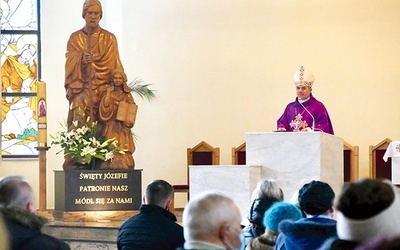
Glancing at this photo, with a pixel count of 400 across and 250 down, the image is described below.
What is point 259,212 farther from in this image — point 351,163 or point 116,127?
point 351,163

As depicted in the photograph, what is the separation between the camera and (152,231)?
14.7 feet

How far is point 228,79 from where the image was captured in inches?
538

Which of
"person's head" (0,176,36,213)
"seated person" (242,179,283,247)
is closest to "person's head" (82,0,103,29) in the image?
"seated person" (242,179,283,247)

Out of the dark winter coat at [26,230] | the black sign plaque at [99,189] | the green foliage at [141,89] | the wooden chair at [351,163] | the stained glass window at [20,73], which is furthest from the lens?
the stained glass window at [20,73]

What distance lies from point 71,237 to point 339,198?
25.7 ft

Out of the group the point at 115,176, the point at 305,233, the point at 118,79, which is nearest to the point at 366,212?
the point at 305,233

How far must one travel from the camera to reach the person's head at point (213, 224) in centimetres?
272

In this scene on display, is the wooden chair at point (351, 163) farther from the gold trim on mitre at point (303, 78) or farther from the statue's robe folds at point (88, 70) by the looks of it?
the statue's robe folds at point (88, 70)

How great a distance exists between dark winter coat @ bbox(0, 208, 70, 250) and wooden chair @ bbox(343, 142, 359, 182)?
898 centimetres

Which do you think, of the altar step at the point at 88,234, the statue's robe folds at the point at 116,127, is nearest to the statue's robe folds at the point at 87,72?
the statue's robe folds at the point at 116,127

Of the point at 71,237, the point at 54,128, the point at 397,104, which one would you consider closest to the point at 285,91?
the point at 397,104

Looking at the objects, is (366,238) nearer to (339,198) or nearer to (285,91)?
(339,198)

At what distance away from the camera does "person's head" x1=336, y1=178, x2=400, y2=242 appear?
2053mm

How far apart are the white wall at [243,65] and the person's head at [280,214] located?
9.51 meters
